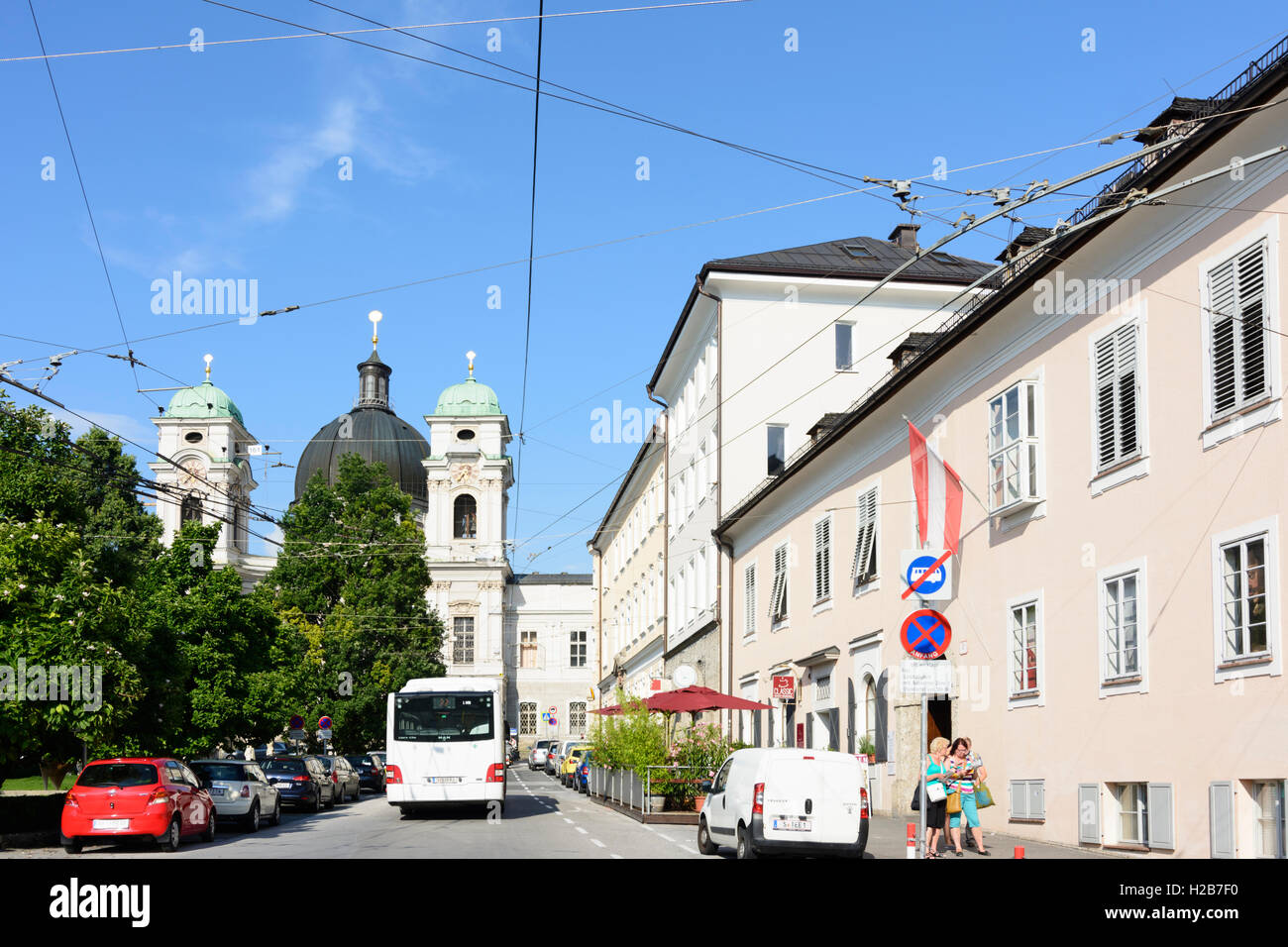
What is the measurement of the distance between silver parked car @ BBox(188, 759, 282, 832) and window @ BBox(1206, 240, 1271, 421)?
2036 centimetres

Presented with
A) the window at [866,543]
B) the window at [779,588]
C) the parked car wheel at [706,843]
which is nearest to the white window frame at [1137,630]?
the parked car wheel at [706,843]

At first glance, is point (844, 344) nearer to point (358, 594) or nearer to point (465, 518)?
point (358, 594)

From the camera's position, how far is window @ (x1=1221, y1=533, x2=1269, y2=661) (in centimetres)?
1570

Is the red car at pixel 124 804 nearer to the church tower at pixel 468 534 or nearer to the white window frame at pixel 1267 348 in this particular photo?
the white window frame at pixel 1267 348

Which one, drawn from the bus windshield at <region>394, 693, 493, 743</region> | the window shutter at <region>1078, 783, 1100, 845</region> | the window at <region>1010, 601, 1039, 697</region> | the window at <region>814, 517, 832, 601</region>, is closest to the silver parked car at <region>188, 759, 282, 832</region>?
the bus windshield at <region>394, 693, 493, 743</region>

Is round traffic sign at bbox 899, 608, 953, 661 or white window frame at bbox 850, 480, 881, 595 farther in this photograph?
white window frame at bbox 850, 480, 881, 595

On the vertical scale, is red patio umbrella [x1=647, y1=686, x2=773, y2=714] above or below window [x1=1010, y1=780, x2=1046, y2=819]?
above

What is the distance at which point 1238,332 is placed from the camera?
16.4 meters

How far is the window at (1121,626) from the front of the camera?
18.6 m

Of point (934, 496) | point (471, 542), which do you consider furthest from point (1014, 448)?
point (471, 542)

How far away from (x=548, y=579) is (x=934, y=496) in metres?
91.3

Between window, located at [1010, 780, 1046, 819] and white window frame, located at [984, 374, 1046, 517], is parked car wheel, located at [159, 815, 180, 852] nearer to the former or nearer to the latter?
window, located at [1010, 780, 1046, 819]

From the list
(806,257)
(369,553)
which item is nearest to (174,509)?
(369,553)

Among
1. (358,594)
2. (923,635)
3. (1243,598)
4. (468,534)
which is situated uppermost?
(468,534)
